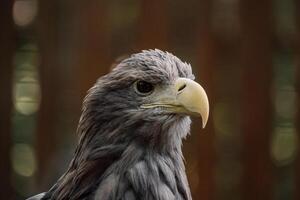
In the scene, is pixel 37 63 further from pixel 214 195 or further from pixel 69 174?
pixel 69 174

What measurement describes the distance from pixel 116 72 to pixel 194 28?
1906 millimetres

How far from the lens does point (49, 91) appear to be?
4.90 m

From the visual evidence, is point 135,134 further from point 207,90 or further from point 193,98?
point 207,90

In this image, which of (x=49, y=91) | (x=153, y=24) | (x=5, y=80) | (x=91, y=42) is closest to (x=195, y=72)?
(x=153, y=24)

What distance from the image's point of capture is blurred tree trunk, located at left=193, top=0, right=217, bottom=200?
480 centimetres

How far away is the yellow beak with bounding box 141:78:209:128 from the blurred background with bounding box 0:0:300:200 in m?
1.83

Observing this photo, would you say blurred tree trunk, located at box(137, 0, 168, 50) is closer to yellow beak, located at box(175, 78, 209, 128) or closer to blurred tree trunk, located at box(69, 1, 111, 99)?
blurred tree trunk, located at box(69, 1, 111, 99)

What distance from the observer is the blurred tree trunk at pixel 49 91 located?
4884 mm

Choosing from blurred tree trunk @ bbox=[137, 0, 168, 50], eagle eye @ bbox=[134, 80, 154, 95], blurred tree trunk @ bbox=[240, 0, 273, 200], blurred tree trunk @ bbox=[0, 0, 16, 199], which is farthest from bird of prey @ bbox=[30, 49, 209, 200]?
blurred tree trunk @ bbox=[0, 0, 16, 199]

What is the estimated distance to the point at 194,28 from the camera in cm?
484

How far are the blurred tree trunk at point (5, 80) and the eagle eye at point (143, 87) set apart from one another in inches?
82.7

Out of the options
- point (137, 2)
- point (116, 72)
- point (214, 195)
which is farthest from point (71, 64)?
Result: point (116, 72)

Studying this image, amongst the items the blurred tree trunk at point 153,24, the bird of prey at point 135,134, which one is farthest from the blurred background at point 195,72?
the bird of prey at point 135,134

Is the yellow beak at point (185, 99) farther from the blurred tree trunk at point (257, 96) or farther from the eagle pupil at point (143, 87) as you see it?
the blurred tree trunk at point (257, 96)
